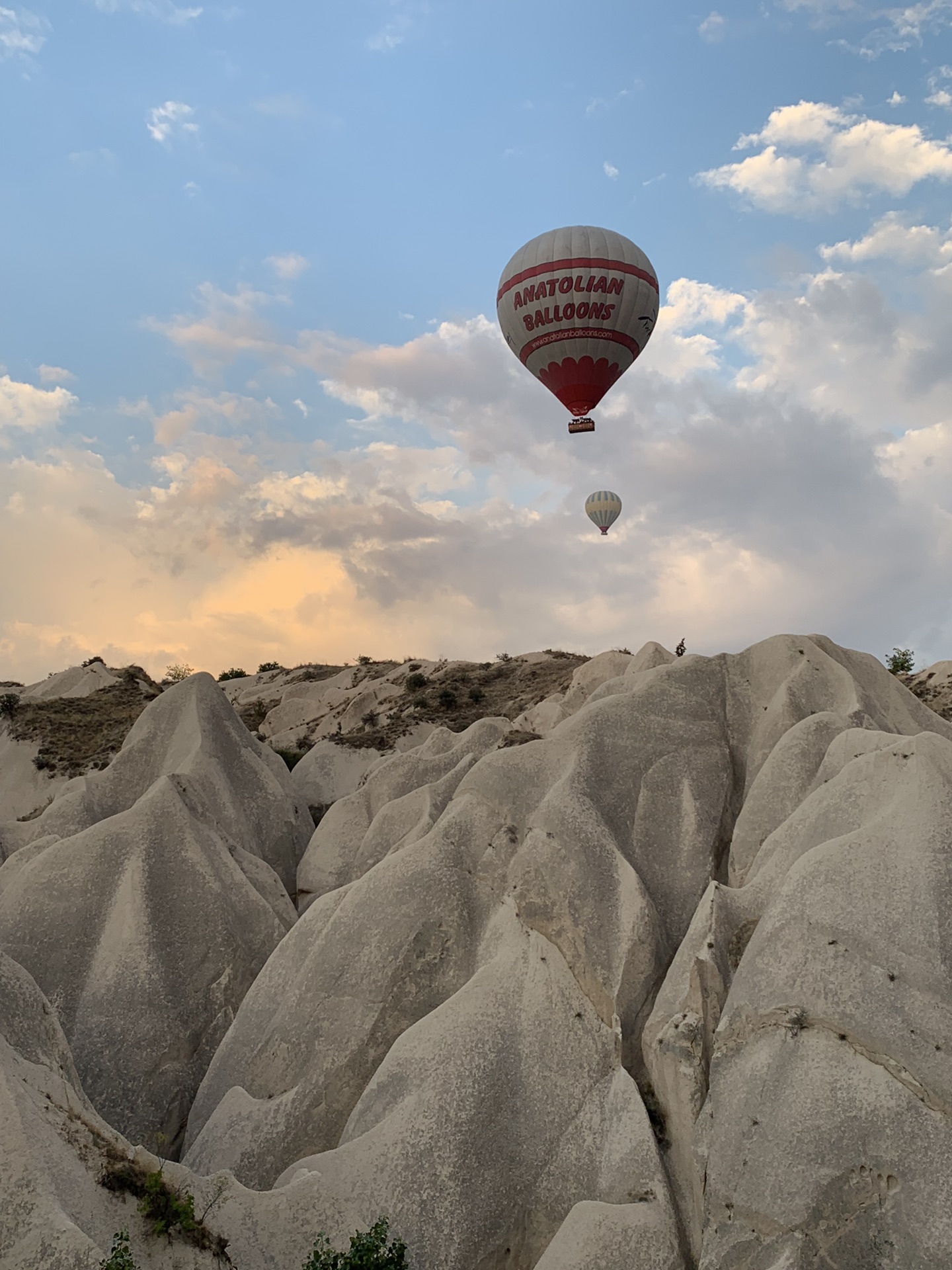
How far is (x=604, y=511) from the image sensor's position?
198ft

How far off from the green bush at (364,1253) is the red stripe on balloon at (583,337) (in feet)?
114

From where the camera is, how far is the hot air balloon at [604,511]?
60.5 m

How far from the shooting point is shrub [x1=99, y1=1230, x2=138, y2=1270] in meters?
13.3

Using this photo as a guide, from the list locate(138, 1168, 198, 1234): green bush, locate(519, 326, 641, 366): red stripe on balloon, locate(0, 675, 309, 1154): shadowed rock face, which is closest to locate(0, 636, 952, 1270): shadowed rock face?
locate(0, 675, 309, 1154): shadowed rock face

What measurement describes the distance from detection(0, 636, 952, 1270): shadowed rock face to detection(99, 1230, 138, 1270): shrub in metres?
0.27

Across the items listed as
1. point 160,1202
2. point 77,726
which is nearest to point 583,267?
point 77,726

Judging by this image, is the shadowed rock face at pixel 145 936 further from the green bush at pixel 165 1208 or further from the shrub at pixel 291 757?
the shrub at pixel 291 757

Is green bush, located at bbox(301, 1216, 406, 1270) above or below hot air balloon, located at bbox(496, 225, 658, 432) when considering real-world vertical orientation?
below

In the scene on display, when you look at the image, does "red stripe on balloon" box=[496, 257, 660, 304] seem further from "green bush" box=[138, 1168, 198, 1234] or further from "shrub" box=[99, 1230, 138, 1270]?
"shrub" box=[99, 1230, 138, 1270]

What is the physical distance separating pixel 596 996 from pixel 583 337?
97.3ft

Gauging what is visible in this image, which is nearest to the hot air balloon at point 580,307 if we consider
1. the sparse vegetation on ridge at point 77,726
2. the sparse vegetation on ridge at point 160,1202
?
the sparse vegetation on ridge at point 77,726

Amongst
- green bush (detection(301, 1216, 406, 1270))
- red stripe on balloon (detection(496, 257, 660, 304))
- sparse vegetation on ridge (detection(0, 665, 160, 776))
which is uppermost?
red stripe on balloon (detection(496, 257, 660, 304))

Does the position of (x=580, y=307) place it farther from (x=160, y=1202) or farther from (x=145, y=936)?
(x=160, y=1202)

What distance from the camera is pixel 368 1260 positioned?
16719 millimetres
